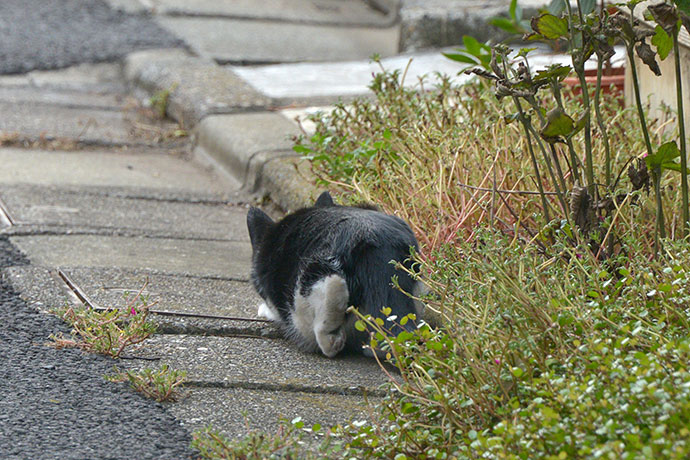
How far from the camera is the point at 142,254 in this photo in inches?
126

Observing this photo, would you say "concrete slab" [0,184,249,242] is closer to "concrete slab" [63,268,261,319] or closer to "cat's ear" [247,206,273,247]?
"concrete slab" [63,268,261,319]

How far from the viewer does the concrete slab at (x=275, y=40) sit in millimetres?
6652

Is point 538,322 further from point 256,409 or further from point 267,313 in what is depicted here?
point 267,313

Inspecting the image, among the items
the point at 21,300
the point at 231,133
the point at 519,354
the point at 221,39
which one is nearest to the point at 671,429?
the point at 519,354

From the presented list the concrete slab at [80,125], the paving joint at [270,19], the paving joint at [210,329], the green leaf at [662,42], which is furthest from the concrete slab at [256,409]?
the paving joint at [270,19]

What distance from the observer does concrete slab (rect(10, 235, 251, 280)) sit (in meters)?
3.05

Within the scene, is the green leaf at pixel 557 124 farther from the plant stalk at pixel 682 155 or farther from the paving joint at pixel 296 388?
the paving joint at pixel 296 388

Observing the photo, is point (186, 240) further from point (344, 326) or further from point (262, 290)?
point (344, 326)

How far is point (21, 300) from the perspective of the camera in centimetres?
265

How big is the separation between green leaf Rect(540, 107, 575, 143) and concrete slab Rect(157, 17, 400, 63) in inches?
178

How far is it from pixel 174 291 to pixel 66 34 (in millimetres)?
4873

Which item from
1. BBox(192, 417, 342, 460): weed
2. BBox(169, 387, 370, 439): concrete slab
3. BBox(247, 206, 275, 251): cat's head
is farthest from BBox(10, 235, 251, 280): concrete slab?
BBox(192, 417, 342, 460): weed

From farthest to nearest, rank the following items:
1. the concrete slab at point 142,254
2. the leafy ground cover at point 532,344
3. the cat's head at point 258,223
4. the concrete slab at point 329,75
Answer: the concrete slab at point 329,75, the concrete slab at point 142,254, the cat's head at point 258,223, the leafy ground cover at point 532,344

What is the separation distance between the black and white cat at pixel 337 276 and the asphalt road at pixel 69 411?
0.51 meters
